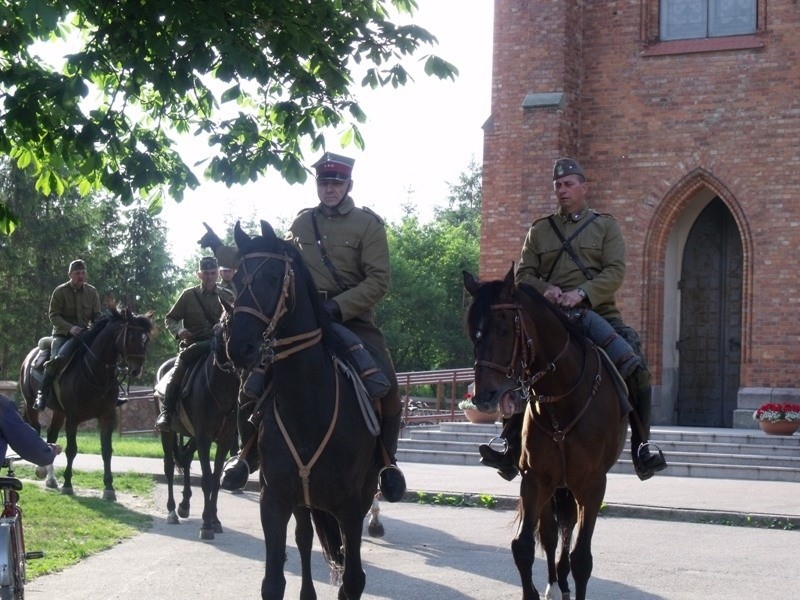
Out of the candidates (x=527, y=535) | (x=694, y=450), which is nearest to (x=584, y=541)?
(x=527, y=535)

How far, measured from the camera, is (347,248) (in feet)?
27.7

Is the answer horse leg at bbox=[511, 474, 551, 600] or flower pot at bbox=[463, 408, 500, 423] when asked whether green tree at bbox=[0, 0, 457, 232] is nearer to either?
horse leg at bbox=[511, 474, 551, 600]

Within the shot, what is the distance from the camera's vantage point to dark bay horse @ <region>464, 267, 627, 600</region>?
8156 millimetres

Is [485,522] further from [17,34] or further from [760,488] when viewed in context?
[17,34]

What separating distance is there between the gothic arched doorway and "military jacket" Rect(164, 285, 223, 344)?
532 inches

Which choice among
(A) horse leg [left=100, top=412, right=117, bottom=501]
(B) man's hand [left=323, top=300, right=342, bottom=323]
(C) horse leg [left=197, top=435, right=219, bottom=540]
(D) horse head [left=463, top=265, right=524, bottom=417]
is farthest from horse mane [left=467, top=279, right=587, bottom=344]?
(A) horse leg [left=100, top=412, right=117, bottom=501]

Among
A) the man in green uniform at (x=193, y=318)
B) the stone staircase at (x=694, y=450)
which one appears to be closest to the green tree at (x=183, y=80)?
the man in green uniform at (x=193, y=318)

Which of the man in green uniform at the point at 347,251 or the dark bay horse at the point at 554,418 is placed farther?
the man in green uniform at the point at 347,251

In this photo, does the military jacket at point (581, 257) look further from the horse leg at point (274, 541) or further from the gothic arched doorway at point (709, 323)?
the gothic arched doorway at point (709, 323)

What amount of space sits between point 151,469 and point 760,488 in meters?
8.83

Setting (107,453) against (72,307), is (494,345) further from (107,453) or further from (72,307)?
(72,307)

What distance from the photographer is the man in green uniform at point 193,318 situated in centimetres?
1427

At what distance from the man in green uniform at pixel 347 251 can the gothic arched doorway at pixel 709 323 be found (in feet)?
59.4

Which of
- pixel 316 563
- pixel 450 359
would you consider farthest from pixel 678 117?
pixel 450 359
